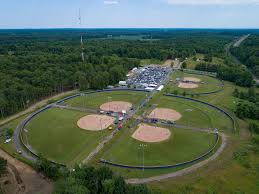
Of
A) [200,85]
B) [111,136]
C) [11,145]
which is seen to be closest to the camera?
[11,145]

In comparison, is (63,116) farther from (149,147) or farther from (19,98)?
(149,147)

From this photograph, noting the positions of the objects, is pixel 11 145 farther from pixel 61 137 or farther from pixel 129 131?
pixel 129 131

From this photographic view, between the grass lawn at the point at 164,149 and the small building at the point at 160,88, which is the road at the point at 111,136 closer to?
the grass lawn at the point at 164,149

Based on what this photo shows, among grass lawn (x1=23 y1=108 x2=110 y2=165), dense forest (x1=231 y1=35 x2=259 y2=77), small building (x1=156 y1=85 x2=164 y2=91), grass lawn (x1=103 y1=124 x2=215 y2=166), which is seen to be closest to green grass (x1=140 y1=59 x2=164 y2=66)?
small building (x1=156 y1=85 x2=164 y2=91)

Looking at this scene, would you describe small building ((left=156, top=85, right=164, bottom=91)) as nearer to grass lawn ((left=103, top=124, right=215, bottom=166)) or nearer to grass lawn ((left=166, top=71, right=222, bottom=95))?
grass lawn ((left=166, top=71, right=222, bottom=95))

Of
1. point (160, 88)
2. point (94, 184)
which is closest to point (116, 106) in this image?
point (160, 88)
